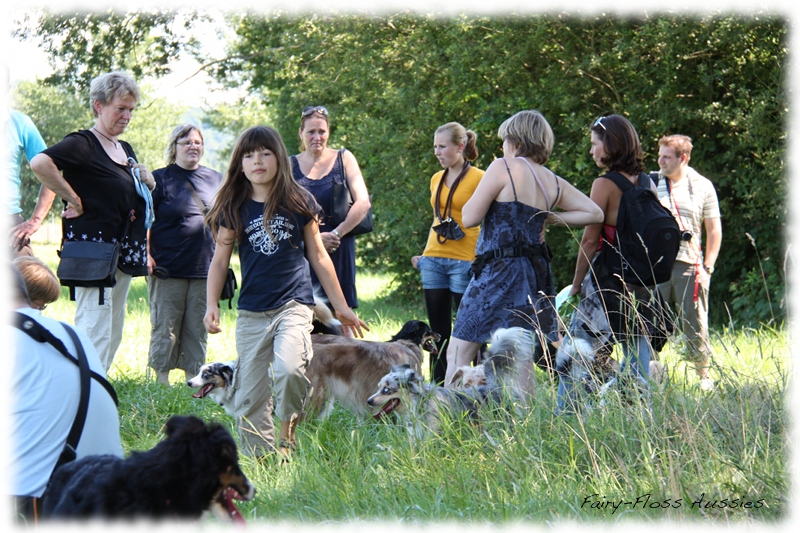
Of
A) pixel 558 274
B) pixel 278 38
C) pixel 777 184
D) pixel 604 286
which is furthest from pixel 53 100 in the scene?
pixel 604 286

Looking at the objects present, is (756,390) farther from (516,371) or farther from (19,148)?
(19,148)

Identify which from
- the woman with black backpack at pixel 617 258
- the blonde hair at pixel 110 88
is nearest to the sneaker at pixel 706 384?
the woman with black backpack at pixel 617 258

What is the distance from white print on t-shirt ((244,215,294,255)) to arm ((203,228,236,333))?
0.39 feet

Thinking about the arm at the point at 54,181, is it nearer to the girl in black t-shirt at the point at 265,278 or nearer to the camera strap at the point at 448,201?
A: the girl in black t-shirt at the point at 265,278

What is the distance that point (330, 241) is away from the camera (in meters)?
6.62

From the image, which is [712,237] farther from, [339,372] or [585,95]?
[585,95]

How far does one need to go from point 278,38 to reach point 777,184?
1350 cm

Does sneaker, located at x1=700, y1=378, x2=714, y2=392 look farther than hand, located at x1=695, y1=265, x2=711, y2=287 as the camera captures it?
No

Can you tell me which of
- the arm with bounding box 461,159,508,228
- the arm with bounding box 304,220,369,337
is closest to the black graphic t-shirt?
the arm with bounding box 304,220,369,337

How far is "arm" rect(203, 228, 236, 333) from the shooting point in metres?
5.04

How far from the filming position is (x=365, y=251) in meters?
20.3

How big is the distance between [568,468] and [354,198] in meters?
3.54

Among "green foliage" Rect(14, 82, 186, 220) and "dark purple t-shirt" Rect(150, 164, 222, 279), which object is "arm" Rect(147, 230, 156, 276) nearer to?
"dark purple t-shirt" Rect(150, 164, 222, 279)

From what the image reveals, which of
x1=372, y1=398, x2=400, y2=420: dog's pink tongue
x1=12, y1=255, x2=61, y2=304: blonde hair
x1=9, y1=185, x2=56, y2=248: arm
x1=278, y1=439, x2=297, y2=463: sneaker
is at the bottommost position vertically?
x1=278, y1=439, x2=297, y2=463: sneaker
